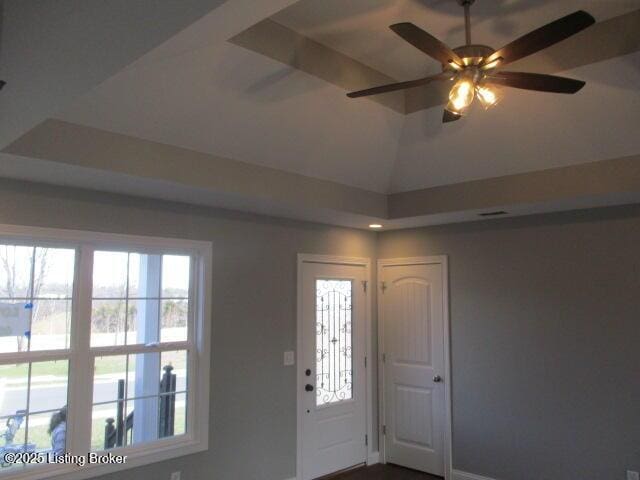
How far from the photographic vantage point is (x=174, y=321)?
3.84 metres

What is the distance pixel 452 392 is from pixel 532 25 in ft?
10.3

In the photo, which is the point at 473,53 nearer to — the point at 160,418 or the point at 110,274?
the point at 110,274

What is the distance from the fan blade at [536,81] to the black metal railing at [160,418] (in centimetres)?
295

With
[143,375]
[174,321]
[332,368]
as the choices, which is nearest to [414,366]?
[332,368]

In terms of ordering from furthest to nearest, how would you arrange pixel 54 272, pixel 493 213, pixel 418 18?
pixel 493 213, pixel 54 272, pixel 418 18

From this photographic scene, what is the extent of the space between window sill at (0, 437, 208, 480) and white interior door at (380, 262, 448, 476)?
2062mm

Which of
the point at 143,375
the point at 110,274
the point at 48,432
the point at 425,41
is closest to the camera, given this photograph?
the point at 425,41

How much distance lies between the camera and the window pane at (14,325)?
10.1ft

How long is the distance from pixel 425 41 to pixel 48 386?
2.98 meters

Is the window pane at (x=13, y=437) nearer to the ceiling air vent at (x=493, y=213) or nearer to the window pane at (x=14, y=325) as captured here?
the window pane at (x=14, y=325)

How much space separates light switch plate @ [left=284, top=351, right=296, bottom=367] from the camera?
4418 mm

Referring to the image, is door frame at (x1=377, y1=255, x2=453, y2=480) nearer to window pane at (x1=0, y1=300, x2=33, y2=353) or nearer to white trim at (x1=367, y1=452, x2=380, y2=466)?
white trim at (x1=367, y1=452, x2=380, y2=466)

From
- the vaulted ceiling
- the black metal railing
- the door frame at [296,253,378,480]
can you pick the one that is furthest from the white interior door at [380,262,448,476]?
the black metal railing

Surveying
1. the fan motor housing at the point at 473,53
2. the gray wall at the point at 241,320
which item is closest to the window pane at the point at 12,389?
the gray wall at the point at 241,320
